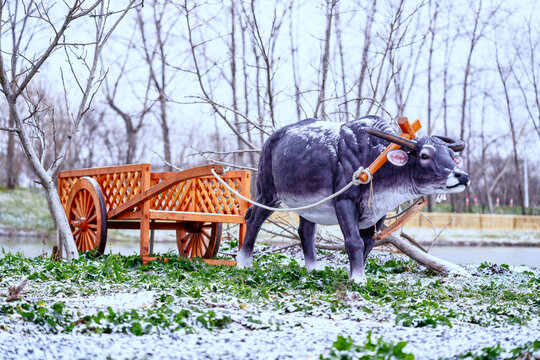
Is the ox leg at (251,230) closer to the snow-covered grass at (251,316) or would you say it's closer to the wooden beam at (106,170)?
the snow-covered grass at (251,316)

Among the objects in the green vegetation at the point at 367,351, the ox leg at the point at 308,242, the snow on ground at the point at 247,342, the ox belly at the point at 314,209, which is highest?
the ox belly at the point at 314,209

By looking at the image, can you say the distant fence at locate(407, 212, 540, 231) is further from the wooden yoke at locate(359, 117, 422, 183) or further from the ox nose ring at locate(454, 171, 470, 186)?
the ox nose ring at locate(454, 171, 470, 186)

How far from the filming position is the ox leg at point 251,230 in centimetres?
674

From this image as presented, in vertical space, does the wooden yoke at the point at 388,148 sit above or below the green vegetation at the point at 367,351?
above

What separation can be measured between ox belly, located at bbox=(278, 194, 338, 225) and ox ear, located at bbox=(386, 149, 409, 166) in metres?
0.77

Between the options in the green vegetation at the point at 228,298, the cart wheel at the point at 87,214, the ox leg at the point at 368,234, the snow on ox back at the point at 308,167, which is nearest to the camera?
the green vegetation at the point at 228,298

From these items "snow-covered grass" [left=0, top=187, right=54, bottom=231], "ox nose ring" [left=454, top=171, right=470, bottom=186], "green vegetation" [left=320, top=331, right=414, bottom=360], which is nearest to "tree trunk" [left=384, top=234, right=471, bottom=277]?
"ox nose ring" [left=454, top=171, right=470, bottom=186]

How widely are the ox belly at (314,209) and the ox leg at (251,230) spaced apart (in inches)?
17.2

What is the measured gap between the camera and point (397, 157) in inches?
213

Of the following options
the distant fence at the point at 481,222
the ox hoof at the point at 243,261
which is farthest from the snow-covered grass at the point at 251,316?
the distant fence at the point at 481,222

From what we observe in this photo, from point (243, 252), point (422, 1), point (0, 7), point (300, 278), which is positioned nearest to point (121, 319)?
point (300, 278)

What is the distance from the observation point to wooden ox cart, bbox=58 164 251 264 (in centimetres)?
772

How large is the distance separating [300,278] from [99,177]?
3.89 meters

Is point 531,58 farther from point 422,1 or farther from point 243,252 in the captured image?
point 243,252
